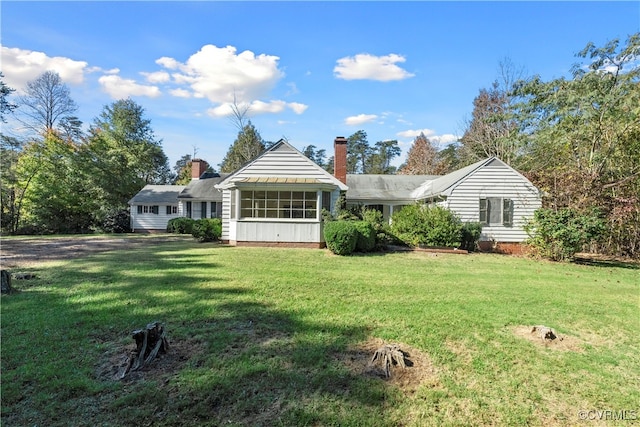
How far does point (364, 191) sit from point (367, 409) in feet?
60.4

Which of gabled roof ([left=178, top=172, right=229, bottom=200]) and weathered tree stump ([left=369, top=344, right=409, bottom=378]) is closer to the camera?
weathered tree stump ([left=369, top=344, right=409, bottom=378])

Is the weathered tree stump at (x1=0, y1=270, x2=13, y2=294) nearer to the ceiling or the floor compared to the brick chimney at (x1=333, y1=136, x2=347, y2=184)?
nearer to the floor

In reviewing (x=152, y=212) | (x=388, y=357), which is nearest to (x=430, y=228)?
(x=388, y=357)

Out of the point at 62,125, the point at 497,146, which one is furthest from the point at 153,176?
the point at 497,146

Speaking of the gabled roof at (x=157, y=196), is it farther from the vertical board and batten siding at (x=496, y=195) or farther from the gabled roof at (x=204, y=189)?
the vertical board and batten siding at (x=496, y=195)

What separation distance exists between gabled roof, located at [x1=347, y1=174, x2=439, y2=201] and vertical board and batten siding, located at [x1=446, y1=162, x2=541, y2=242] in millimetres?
4228

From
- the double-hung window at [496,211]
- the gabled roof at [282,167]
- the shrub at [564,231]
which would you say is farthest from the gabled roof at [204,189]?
the shrub at [564,231]

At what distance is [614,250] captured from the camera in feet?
52.6

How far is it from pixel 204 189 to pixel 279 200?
13.0m

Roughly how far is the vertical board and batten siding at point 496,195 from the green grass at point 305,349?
818 cm

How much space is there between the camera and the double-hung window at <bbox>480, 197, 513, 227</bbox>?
1634 centimetres

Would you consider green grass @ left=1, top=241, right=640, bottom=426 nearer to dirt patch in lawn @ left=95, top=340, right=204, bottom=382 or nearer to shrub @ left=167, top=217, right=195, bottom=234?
dirt patch in lawn @ left=95, top=340, right=204, bottom=382

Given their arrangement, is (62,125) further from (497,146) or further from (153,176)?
(497,146)

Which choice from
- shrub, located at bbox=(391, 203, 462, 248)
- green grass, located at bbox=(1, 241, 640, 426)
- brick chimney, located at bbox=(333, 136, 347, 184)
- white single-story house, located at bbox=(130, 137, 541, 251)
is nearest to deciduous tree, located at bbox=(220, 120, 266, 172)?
brick chimney, located at bbox=(333, 136, 347, 184)
